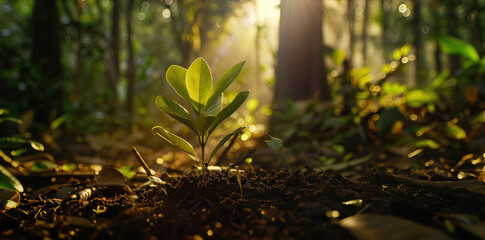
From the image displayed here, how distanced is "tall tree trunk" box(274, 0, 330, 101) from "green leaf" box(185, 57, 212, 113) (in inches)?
94.8

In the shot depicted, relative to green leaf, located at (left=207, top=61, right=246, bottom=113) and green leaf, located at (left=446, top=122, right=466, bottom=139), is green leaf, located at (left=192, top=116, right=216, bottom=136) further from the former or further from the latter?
green leaf, located at (left=446, top=122, right=466, bottom=139)

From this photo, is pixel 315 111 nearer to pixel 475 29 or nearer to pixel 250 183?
pixel 250 183

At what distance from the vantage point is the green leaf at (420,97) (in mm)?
2561

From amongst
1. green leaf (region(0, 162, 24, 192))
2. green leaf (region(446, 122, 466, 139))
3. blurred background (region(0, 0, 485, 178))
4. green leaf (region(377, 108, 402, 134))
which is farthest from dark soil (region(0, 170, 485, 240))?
green leaf (region(446, 122, 466, 139))

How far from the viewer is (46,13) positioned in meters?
3.63

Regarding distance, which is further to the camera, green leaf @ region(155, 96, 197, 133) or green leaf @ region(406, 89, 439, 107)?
green leaf @ region(406, 89, 439, 107)

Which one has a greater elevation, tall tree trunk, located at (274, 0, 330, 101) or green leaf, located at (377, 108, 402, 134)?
tall tree trunk, located at (274, 0, 330, 101)

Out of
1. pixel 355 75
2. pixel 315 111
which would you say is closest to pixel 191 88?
pixel 315 111

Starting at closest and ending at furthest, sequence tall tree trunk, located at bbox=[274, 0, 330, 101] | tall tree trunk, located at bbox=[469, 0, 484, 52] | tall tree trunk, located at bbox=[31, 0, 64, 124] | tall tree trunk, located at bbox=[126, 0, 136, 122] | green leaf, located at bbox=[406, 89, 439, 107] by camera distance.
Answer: green leaf, located at bbox=[406, 89, 439, 107] < tall tree trunk, located at bbox=[274, 0, 330, 101] < tall tree trunk, located at bbox=[31, 0, 64, 124] < tall tree trunk, located at bbox=[126, 0, 136, 122] < tall tree trunk, located at bbox=[469, 0, 484, 52]

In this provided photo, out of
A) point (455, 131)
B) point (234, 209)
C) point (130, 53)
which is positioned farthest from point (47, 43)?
point (455, 131)

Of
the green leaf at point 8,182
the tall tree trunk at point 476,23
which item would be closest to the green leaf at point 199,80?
the green leaf at point 8,182

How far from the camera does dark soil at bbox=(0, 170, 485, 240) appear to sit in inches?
30.3

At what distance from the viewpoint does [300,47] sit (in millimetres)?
3430

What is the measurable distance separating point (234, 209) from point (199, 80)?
456 millimetres
